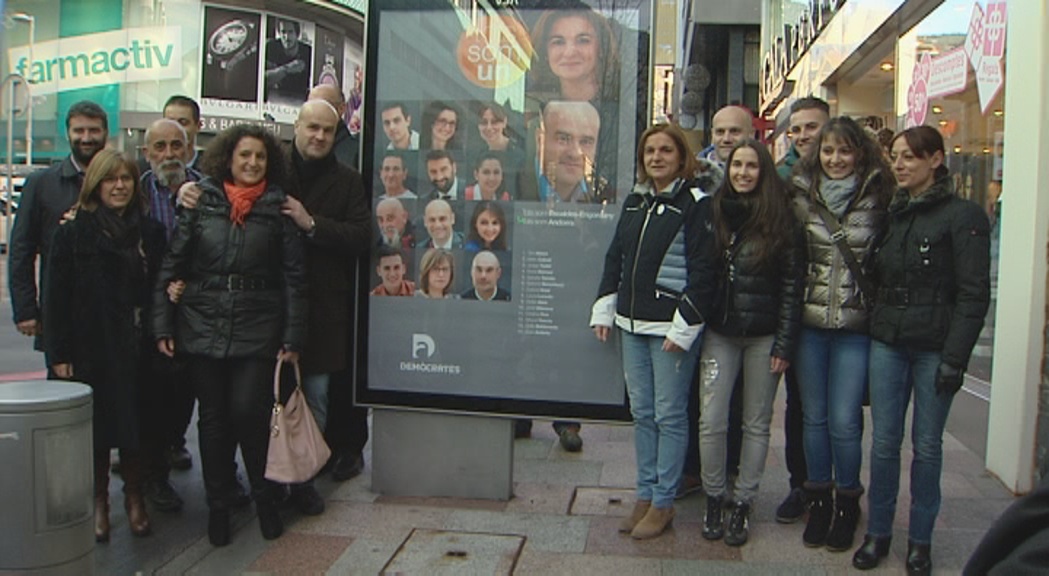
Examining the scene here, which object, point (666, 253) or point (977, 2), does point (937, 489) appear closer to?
point (666, 253)

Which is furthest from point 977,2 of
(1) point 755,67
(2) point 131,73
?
(2) point 131,73

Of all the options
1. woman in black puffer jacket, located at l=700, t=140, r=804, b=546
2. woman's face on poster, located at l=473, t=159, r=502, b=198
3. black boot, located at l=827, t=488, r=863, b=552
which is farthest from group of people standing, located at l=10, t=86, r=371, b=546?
black boot, located at l=827, t=488, r=863, b=552

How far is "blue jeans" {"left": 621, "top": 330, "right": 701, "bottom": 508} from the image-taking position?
14.7ft

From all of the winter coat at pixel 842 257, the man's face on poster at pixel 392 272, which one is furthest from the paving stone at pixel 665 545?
the man's face on poster at pixel 392 272

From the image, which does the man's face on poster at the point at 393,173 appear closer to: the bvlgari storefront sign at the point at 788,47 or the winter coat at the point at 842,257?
the winter coat at the point at 842,257

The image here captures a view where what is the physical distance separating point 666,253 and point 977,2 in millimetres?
3890

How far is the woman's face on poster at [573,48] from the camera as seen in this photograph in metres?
4.82

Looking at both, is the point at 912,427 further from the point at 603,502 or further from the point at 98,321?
the point at 98,321

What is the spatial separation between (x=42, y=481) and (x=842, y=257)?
3406 millimetres

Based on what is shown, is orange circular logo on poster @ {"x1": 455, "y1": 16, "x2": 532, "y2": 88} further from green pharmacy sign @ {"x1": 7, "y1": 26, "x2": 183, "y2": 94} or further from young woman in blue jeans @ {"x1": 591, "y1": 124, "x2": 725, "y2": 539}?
green pharmacy sign @ {"x1": 7, "y1": 26, "x2": 183, "y2": 94}

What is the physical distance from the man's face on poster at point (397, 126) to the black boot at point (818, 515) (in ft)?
8.87

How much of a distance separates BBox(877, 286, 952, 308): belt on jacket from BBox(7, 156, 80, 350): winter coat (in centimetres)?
398

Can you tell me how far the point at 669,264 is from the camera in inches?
174

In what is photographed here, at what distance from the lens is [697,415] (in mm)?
5289
